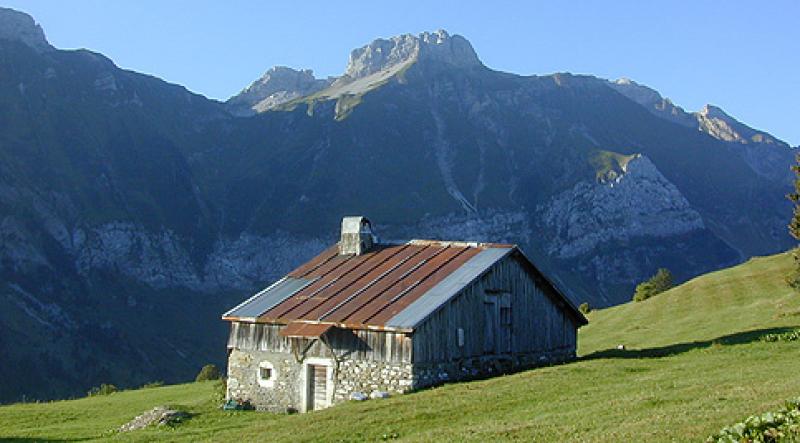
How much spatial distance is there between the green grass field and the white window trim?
1440mm

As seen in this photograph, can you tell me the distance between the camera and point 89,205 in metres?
175

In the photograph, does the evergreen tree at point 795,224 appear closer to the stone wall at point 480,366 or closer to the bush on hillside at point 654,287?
the stone wall at point 480,366

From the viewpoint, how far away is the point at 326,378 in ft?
100

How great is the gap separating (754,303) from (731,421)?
35727mm

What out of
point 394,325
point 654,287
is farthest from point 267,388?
point 654,287

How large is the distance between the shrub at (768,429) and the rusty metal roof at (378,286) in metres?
16.9

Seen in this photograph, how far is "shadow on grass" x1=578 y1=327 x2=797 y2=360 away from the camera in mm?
32125

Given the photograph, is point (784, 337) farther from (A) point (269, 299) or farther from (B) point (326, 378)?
(A) point (269, 299)

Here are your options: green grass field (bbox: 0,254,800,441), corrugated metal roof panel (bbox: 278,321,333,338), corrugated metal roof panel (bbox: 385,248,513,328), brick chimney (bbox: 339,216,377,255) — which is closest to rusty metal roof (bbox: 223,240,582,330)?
corrugated metal roof panel (bbox: 385,248,513,328)

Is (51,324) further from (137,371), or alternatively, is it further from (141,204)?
(141,204)

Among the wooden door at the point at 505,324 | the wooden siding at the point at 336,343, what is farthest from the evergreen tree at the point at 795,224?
the wooden siding at the point at 336,343

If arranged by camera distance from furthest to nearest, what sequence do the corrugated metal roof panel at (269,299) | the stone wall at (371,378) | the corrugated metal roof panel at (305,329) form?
1. the corrugated metal roof panel at (269,299)
2. the corrugated metal roof panel at (305,329)
3. the stone wall at (371,378)

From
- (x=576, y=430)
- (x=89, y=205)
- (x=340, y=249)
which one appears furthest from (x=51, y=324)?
(x=576, y=430)

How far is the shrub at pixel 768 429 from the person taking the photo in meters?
11.5
